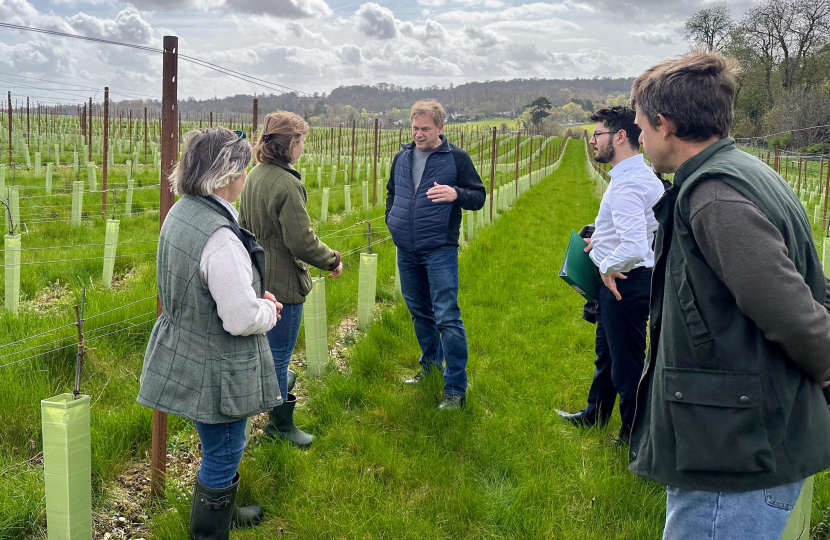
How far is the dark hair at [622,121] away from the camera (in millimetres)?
3271

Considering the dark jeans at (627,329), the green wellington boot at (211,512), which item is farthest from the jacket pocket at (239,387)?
the dark jeans at (627,329)

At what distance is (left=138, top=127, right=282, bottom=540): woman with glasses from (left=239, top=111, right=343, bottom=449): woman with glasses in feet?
2.81

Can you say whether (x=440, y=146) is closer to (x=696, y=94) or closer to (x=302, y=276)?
(x=302, y=276)

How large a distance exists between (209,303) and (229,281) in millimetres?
135

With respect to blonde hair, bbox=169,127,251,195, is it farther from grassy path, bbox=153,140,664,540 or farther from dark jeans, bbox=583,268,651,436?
dark jeans, bbox=583,268,651,436

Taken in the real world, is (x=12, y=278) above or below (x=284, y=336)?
below

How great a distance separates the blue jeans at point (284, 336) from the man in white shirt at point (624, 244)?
1702 mm

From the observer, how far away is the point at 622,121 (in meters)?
3.29

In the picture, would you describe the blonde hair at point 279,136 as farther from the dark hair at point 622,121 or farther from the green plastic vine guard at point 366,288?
the green plastic vine guard at point 366,288

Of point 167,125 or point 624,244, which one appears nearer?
point 167,125

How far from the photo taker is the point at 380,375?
455 cm

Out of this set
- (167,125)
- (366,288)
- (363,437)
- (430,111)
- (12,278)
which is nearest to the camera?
(167,125)

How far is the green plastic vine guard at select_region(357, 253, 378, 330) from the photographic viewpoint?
552 cm

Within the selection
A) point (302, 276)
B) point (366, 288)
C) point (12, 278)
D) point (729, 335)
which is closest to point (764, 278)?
point (729, 335)
